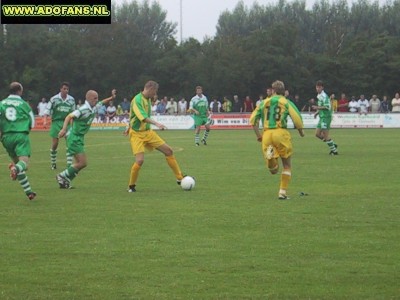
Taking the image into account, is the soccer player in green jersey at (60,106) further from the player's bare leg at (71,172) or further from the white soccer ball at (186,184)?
the white soccer ball at (186,184)

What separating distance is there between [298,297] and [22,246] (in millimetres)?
4010

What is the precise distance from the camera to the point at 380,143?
35.7 m

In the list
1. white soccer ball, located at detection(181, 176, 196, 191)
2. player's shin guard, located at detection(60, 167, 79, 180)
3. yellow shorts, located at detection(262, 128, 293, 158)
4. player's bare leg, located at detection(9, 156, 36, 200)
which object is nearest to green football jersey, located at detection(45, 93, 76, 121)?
player's shin guard, located at detection(60, 167, 79, 180)

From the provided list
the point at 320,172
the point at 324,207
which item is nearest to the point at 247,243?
the point at 324,207

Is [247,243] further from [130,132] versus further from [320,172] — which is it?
[320,172]

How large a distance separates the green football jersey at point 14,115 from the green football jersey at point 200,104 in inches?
871

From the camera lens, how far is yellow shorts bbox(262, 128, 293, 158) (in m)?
15.9

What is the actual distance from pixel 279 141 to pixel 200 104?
22199 mm

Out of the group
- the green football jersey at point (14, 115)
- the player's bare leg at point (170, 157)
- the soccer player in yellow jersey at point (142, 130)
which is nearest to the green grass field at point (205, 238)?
the player's bare leg at point (170, 157)

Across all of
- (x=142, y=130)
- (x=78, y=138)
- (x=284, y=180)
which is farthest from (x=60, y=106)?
(x=284, y=180)

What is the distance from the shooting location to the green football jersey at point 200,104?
3784 centimetres

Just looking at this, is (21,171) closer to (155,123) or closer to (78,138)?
(155,123)

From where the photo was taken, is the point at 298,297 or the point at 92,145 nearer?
the point at 298,297

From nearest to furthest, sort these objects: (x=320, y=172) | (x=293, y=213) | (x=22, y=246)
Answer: (x=22, y=246)
(x=293, y=213)
(x=320, y=172)
